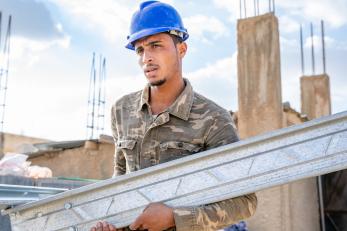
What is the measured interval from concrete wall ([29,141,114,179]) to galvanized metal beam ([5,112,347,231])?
8269mm

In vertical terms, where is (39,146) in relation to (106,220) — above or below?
above

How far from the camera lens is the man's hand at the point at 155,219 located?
5.80 feet

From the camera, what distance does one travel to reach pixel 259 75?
309 inches

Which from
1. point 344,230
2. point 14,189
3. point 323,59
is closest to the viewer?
point 14,189

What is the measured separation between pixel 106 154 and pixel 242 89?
12.3ft

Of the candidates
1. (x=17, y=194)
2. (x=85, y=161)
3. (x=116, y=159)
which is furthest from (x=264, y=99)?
(x=17, y=194)

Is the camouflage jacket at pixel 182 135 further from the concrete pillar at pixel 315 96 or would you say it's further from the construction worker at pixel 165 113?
the concrete pillar at pixel 315 96

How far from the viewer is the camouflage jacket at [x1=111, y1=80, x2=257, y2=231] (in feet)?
6.08

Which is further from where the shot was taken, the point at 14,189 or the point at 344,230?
the point at 344,230

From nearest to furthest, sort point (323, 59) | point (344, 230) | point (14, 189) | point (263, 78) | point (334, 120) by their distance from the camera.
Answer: point (334, 120)
point (14, 189)
point (263, 78)
point (344, 230)
point (323, 59)

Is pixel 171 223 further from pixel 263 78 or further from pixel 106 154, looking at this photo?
pixel 106 154

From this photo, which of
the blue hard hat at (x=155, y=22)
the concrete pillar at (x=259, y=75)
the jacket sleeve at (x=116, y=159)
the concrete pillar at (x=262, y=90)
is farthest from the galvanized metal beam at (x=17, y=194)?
the concrete pillar at (x=259, y=75)

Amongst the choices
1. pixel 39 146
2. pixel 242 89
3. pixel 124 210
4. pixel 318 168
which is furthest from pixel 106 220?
pixel 39 146

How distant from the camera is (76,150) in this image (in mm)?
10734
